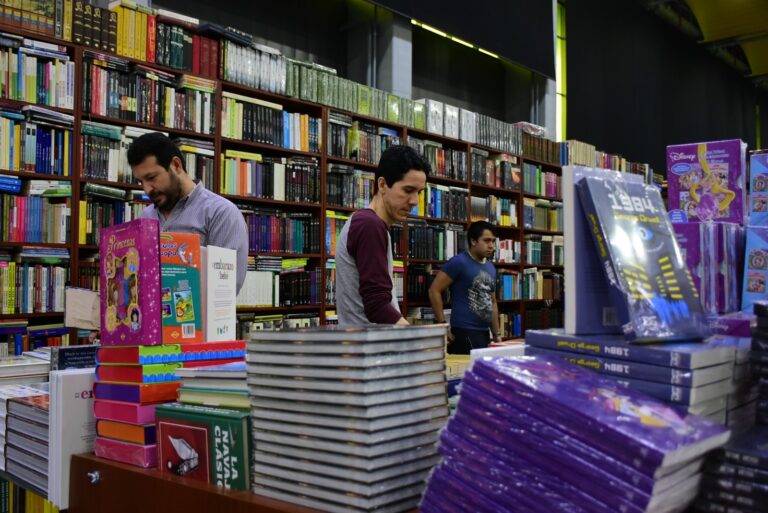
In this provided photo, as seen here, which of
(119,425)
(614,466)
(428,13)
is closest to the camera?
(614,466)

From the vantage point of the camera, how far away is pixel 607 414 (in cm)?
79

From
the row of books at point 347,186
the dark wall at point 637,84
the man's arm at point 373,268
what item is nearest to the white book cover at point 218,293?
the man's arm at point 373,268

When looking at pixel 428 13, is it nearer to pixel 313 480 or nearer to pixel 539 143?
pixel 539 143

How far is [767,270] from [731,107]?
1268 cm

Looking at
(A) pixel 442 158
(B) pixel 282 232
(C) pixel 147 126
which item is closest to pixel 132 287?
(C) pixel 147 126

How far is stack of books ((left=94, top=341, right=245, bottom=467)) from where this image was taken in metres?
1.38

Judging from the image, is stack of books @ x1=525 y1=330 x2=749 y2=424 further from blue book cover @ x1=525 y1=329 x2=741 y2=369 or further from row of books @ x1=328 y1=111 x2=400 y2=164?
row of books @ x1=328 y1=111 x2=400 y2=164

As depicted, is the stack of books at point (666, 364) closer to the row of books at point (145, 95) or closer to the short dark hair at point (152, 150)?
the short dark hair at point (152, 150)

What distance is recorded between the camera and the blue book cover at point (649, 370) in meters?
0.87

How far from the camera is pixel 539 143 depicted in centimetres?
728

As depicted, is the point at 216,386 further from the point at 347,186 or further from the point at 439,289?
the point at 347,186

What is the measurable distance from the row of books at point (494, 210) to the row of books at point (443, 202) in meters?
0.13

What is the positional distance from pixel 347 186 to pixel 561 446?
4449 millimetres

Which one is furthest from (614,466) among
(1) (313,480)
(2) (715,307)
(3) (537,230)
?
(3) (537,230)
